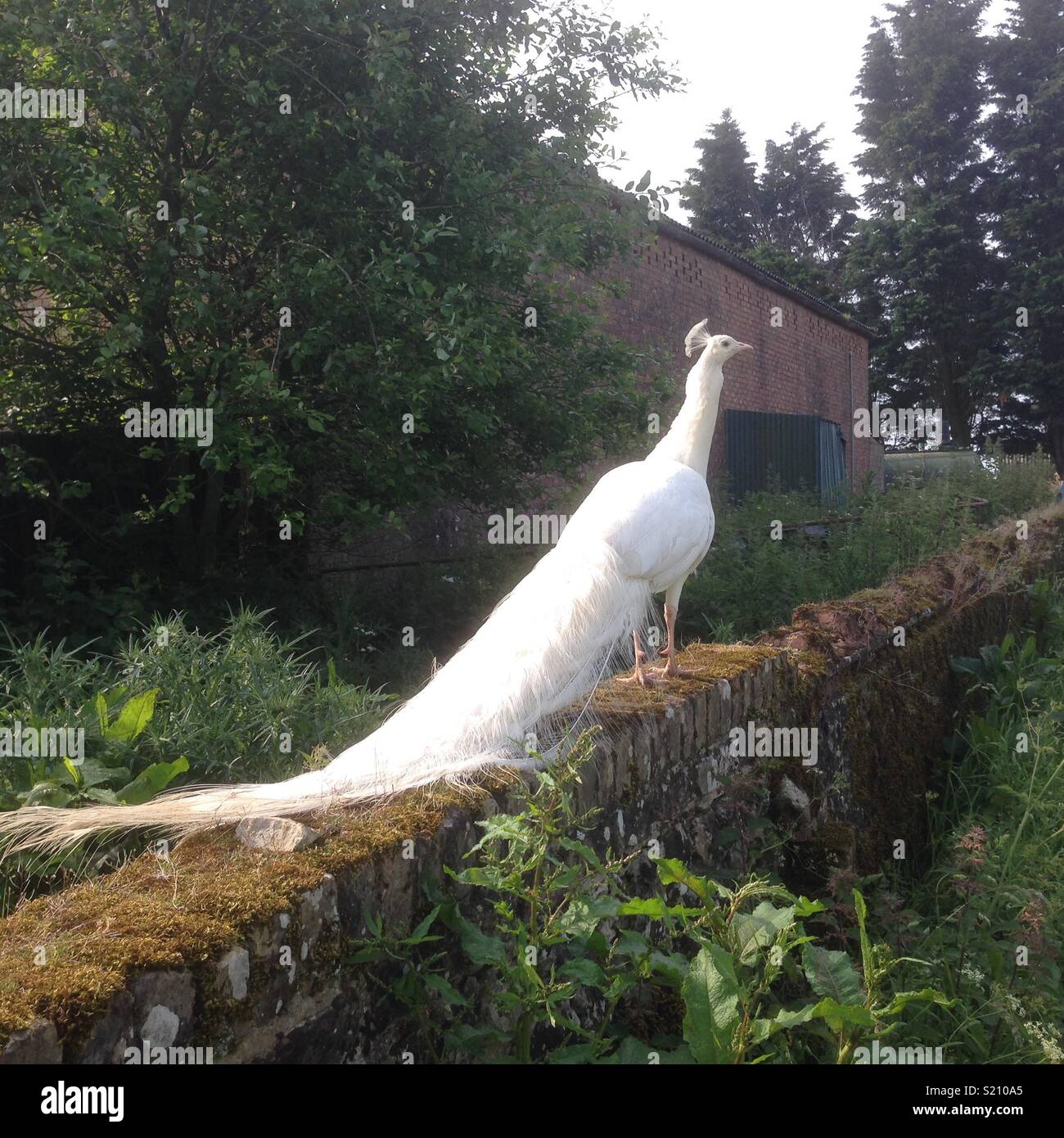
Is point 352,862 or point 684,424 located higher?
point 684,424

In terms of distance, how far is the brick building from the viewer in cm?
1570

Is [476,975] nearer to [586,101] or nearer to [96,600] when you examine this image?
[96,600]

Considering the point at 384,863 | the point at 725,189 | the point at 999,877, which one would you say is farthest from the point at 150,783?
the point at 725,189

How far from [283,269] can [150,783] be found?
14.6 ft

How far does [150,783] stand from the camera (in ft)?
11.6

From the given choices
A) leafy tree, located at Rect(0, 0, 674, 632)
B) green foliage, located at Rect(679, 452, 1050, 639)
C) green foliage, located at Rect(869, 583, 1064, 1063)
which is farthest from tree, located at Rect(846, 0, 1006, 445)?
green foliage, located at Rect(869, 583, 1064, 1063)

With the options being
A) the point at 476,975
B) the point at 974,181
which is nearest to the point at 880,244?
the point at 974,181

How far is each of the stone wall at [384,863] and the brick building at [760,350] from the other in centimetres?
894

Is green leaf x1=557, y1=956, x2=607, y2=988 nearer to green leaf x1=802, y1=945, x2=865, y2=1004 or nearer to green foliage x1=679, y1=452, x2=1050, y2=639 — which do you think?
green leaf x1=802, y1=945, x2=865, y2=1004

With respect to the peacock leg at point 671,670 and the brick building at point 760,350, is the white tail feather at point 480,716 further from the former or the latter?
the brick building at point 760,350

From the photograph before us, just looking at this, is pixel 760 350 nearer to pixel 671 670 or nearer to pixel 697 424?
pixel 697 424

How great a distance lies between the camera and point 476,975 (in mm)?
2586

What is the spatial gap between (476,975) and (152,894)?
0.81 meters

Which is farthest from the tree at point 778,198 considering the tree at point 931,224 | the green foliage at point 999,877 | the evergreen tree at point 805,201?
the green foliage at point 999,877
